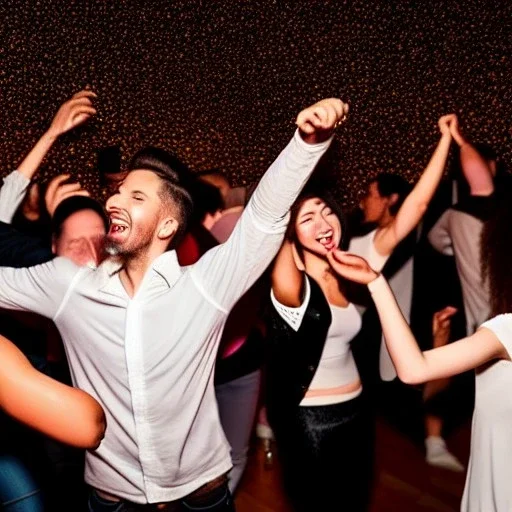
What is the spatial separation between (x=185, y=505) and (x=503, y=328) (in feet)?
2.42

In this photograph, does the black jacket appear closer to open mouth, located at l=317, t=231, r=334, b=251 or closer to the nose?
open mouth, located at l=317, t=231, r=334, b=251

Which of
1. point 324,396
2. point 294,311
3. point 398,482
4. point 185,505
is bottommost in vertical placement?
point 398,482

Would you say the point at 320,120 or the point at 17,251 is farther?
the point at 17,251

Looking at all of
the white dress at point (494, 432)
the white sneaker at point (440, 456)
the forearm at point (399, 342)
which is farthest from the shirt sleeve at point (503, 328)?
the white sneaker at point (440, 456)

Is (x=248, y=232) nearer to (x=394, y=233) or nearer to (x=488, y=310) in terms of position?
(x=394, y=233)

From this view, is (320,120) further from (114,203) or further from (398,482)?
(398,482)

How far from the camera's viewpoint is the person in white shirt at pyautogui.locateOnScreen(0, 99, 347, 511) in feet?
4.02

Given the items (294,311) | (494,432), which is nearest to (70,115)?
(294,311)

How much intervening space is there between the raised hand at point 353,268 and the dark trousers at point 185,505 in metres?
0.53

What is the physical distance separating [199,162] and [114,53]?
1.16 ft

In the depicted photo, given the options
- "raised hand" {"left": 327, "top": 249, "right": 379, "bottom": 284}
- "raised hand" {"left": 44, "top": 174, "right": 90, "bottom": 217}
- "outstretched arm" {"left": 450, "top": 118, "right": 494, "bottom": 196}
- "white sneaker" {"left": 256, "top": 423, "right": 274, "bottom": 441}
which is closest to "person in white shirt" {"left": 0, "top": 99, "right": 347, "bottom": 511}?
"raised hand" {"left": 327, "top": 249, "right": 379, "bottom": 284}

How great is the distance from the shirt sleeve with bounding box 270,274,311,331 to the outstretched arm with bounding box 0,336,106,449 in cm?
65

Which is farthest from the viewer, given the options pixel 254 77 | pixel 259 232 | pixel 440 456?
pixel 440 456

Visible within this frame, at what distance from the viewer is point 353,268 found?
1237mm
